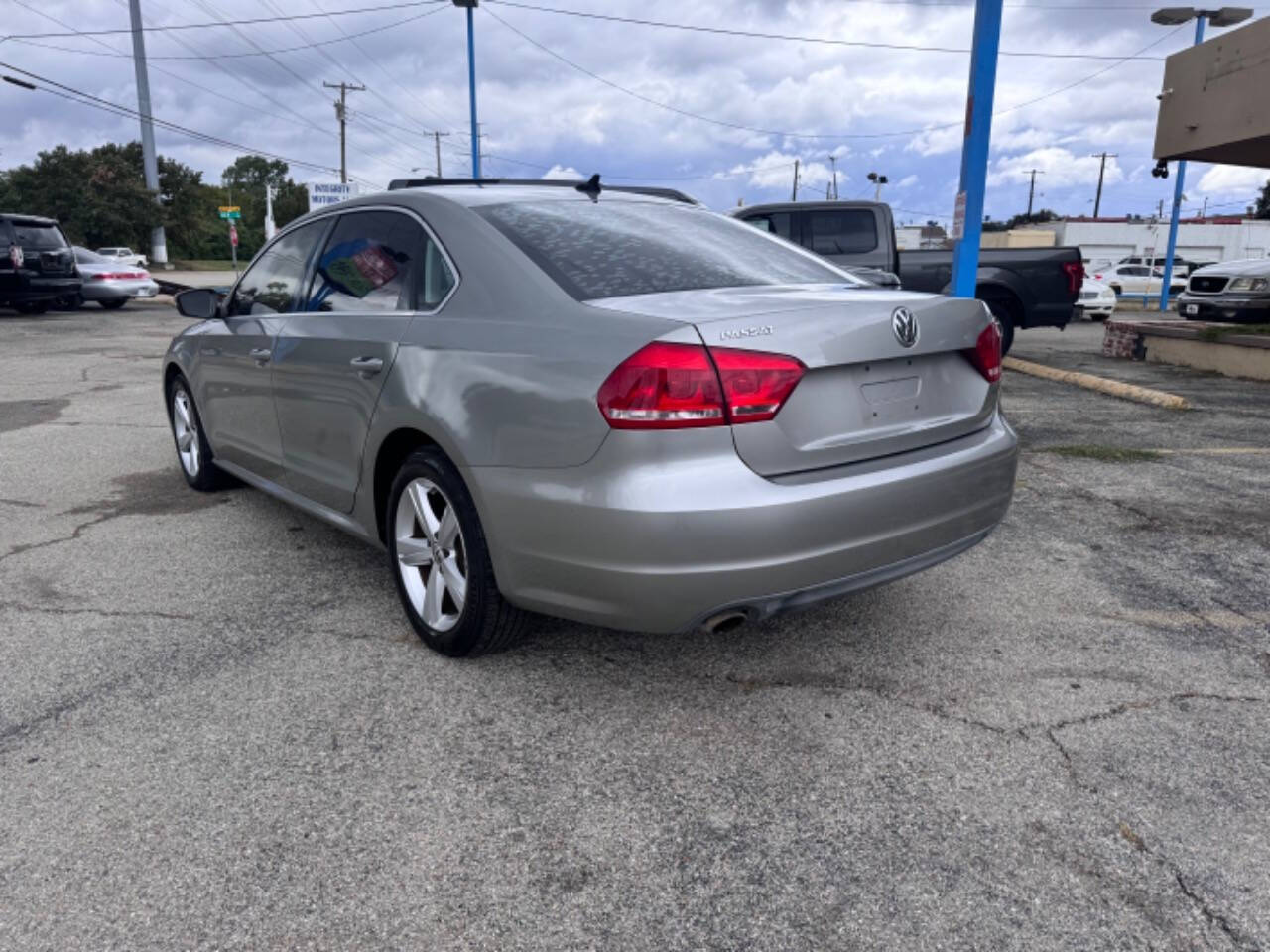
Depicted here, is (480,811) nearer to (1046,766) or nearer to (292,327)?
(1046,766)

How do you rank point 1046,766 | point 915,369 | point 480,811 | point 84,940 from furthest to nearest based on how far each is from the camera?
point 915,369 → point 1046,766 → point 480,811 → point 84,940

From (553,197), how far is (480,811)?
2308mm

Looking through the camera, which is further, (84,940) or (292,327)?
(292,327)

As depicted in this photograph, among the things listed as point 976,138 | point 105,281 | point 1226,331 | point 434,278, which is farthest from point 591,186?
point 105,281

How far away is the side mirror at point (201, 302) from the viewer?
16.4ft

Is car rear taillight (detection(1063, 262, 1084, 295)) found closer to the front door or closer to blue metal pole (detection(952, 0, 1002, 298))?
blue metal pole (detection(952, 0, 1002, 298))

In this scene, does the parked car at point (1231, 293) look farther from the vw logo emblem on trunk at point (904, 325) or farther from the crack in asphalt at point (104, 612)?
the crack in asphalt at point (104, 612)

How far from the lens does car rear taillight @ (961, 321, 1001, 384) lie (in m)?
3.23

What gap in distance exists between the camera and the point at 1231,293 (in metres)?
13.1

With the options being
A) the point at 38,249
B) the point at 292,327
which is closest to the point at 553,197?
the point at 292,327

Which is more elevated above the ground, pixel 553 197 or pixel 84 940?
pixel 553 197

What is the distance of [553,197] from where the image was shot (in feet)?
A: 12.1

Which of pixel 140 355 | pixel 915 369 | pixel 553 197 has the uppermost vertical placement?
pixel 553 197

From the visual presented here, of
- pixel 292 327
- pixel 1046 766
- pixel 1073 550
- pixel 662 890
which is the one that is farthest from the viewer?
pixel 1073 550
